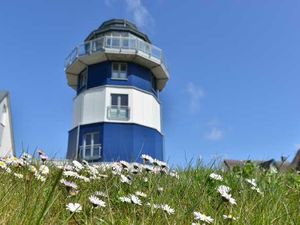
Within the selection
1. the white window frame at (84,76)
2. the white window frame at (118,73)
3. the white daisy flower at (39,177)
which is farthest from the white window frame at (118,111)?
the white daisy flower at (39,177)

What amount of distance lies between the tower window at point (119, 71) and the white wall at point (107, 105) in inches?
34.5

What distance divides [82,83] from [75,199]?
93.0ft

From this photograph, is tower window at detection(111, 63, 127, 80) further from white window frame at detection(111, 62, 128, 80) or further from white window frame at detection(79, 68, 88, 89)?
white window frame at detection(79, 68, 88, 89)

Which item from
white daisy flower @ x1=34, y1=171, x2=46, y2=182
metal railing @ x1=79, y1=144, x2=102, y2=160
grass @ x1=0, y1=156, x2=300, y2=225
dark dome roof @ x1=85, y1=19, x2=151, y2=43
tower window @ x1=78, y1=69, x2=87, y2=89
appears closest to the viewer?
grass @ x1=0, y1=156, x2=300, y2=225

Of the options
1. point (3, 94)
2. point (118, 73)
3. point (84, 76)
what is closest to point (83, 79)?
point (84, 76)

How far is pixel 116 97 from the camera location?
27891 millimetres

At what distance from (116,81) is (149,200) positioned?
1024 inches

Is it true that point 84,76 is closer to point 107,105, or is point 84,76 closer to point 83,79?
point 83,79

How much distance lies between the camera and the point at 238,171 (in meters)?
3.76

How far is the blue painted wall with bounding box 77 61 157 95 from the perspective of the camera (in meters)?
28.1

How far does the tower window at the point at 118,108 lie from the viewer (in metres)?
26.8

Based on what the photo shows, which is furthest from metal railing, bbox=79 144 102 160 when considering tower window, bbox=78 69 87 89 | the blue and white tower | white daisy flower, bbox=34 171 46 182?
white daisy flower, bbox=34 171 46 182

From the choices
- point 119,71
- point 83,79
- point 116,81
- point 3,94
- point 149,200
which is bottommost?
point 149,200

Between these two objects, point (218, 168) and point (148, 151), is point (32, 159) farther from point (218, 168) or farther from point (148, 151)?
point (148, 151)
